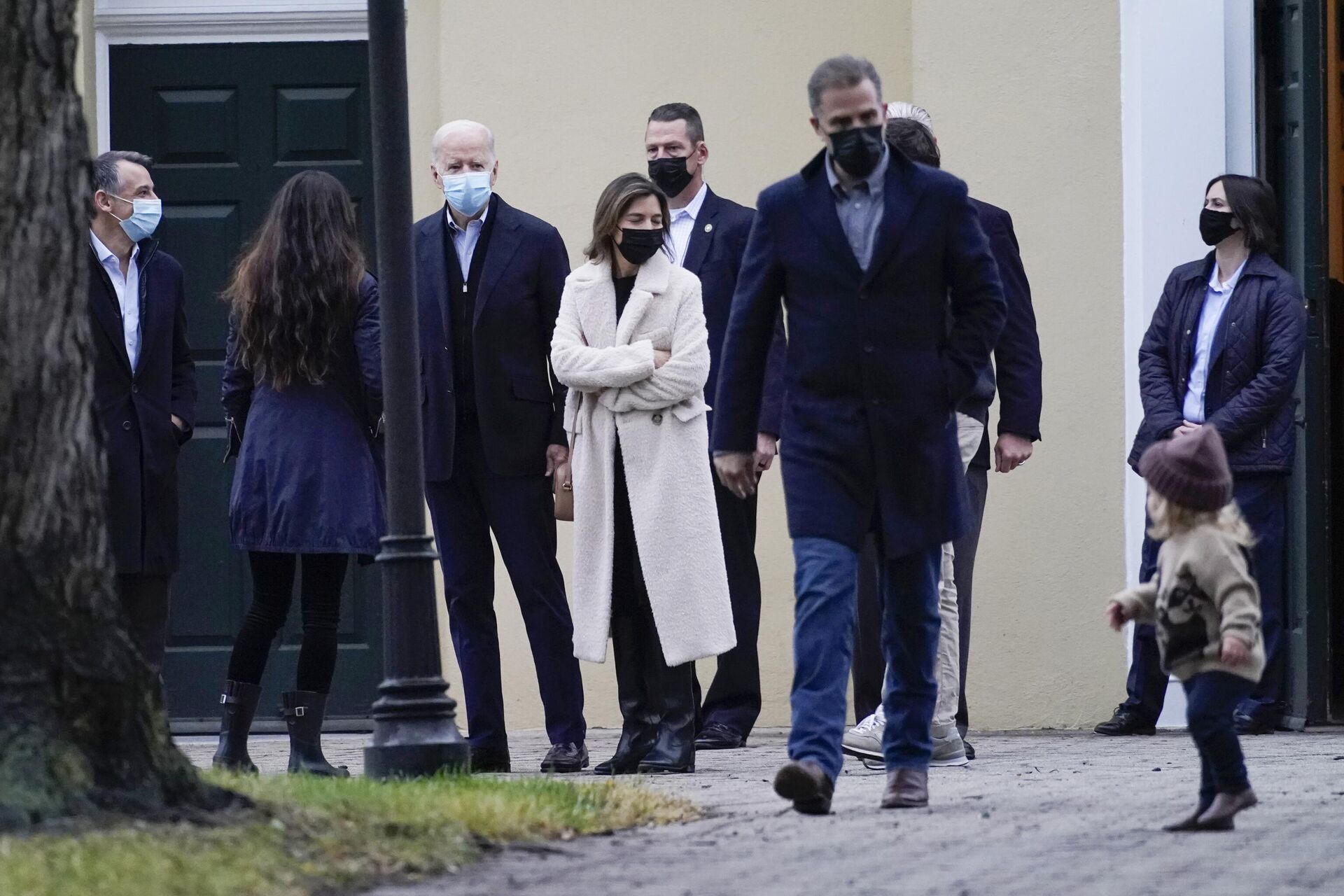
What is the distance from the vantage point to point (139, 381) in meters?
7.27

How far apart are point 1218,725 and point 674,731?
7.47 ft

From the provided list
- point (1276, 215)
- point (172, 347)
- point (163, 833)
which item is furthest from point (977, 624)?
point (163, 833)

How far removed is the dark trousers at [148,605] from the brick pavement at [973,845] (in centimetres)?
177

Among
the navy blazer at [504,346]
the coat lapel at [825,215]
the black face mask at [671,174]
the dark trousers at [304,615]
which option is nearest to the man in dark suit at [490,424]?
the navy blazer at [504,346]

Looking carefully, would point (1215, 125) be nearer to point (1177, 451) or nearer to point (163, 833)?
point (1177, 451)

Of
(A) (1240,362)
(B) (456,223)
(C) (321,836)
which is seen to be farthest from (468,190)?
(C) (321,836)

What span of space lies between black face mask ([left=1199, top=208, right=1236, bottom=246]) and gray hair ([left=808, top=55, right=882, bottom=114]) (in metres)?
3.21

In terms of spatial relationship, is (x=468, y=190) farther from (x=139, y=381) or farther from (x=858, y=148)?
(x=858, y=148)

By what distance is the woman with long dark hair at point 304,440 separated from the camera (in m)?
7.11

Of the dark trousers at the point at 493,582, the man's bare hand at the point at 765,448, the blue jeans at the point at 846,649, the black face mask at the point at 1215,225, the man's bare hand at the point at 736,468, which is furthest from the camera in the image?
the black face mask at the point at 1215,225

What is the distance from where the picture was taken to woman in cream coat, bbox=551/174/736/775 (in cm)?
717

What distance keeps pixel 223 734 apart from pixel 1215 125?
462cm

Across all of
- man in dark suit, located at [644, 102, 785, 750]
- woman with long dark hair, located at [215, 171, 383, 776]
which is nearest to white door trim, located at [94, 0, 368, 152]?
man in dark suit, located at [644, 102, 785, 750]

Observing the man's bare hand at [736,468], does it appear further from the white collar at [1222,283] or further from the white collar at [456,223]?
the white collar at [1222,283]
